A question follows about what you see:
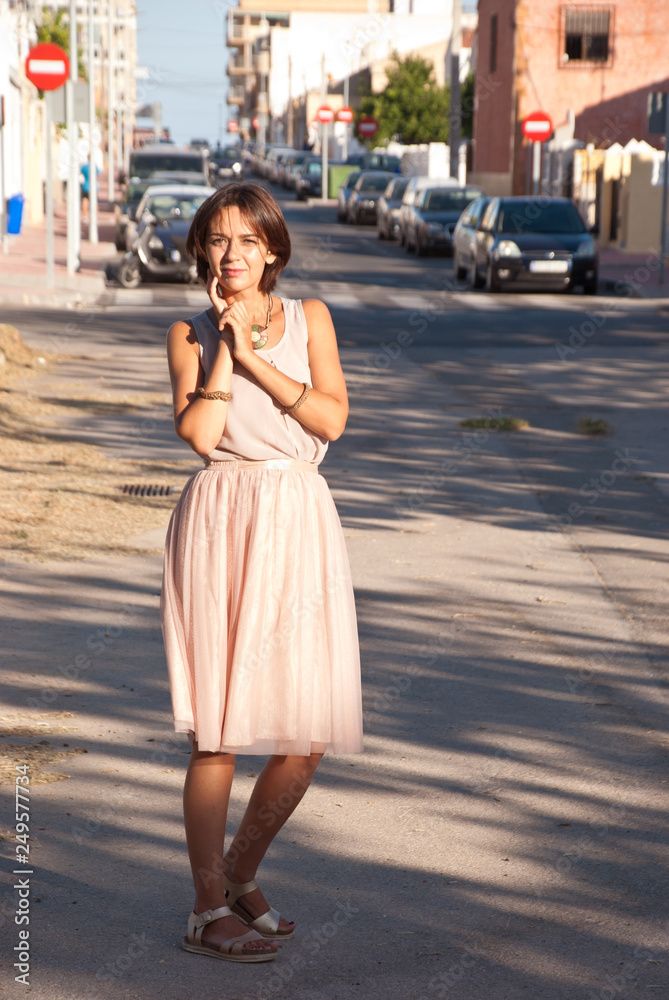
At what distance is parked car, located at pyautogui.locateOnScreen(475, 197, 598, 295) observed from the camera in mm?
23547

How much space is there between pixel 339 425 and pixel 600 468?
6677mm

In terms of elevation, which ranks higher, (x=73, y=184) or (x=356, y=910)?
(x=73, y=184)

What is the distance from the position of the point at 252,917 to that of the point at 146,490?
221 inches

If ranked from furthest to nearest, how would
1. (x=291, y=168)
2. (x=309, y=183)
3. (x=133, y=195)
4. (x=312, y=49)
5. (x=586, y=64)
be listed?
(x=312, y=49) < (x=291, y=168) < (x=309, y=183) < (x=586, y=64) < (x=133, y=195)

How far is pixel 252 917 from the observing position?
3.51 meters

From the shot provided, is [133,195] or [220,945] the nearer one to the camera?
[220,945]

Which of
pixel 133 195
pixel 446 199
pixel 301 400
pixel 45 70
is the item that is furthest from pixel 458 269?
pixel 301 400

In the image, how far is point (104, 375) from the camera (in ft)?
47.6

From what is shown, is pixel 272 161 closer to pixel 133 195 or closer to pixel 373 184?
pixel 373 184

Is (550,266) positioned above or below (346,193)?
below

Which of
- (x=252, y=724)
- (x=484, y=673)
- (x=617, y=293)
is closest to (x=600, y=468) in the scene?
(x=484, y=673)

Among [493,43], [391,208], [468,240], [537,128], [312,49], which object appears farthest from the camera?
[312,49]

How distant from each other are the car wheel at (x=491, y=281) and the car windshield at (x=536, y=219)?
69cm

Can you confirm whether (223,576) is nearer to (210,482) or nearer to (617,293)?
(210,482)
